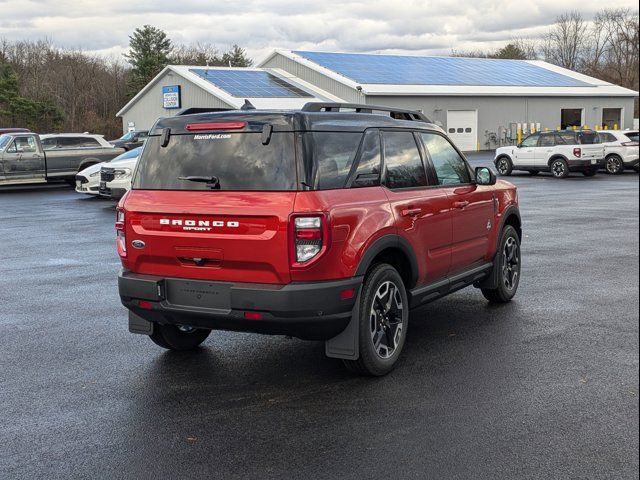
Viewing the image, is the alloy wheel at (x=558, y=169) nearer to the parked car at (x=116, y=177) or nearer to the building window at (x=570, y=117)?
the parked car at (x=116, y=177)

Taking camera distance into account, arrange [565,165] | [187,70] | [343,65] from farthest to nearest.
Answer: [343,65], [187,70], [565,165]

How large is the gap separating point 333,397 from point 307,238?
1123 mm

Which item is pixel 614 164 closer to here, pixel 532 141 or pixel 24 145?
pixel 532 141

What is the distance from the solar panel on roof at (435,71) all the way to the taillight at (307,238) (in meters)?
42.4

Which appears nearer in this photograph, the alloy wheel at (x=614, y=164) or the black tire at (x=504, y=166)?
A: the alloy wheel at (x=614, y=164)

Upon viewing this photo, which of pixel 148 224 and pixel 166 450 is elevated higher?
pixel 148 224

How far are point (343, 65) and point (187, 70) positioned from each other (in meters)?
10.6

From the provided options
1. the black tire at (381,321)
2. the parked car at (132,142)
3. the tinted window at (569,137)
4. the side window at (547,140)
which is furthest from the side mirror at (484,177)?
the parked car at (132,142)

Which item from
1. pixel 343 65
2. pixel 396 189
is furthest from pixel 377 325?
pixel 343 65

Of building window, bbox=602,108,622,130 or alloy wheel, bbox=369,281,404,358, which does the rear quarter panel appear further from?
building window, bbox=602,108,622,130

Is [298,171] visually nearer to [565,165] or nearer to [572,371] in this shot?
[572,371]

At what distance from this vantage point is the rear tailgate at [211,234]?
503 centimetres

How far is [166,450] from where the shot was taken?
4375 millimetres

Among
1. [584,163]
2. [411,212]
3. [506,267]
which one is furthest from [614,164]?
[411,212]
